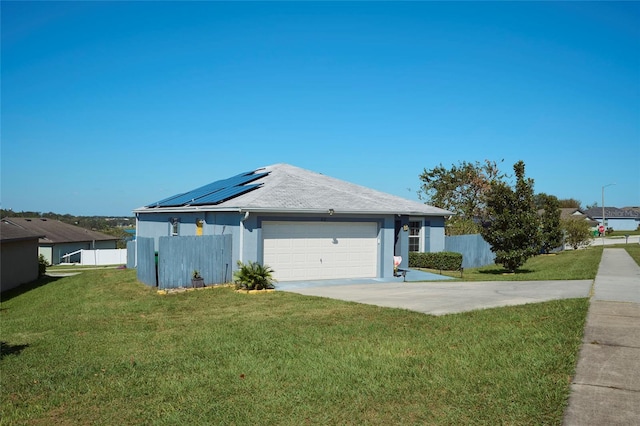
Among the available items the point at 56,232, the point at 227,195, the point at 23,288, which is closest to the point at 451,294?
the point at 227,195

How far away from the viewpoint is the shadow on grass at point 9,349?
30.2 feet

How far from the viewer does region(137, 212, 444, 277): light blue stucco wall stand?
1738 centimetres

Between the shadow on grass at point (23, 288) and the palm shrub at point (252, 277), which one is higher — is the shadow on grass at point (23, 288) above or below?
below

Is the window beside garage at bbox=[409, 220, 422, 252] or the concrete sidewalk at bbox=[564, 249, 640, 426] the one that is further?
the window beside garage at bbox=[409, 220, 422, 252]

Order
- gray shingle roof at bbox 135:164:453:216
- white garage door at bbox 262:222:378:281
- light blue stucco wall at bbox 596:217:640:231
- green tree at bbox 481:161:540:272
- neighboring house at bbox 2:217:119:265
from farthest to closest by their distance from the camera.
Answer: light blue stucco wall at bbox 596:217:640:231
neighboring house at bbox 2:217:119:265
green tree at bbox 481:161:540:272
white garage door at bbox 262:222:378:281
gray shingle roof at bbox 135:164:453:216

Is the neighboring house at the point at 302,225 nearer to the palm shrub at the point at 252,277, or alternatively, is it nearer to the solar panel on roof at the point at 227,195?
the solar panel on roof at the point at 227,195

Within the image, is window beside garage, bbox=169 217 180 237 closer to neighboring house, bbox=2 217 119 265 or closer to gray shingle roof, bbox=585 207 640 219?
neighboring house, bbox=2 217 119 265

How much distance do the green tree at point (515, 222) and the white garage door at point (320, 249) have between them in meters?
5.32

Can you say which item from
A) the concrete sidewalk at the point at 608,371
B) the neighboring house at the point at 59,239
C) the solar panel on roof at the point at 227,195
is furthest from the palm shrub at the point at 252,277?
the neighboring house at the point at 59,239

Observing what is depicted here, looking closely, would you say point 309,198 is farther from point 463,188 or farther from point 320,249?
point 463,188

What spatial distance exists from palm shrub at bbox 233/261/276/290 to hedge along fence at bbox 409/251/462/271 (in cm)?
1038

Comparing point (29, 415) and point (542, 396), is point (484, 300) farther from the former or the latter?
point (29, 415)

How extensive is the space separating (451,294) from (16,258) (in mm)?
20777

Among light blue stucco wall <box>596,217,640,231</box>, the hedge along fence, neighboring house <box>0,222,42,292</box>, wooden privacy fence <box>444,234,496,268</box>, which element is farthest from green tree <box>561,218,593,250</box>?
light blue stucco wall <box>596,217,640,231</box>
